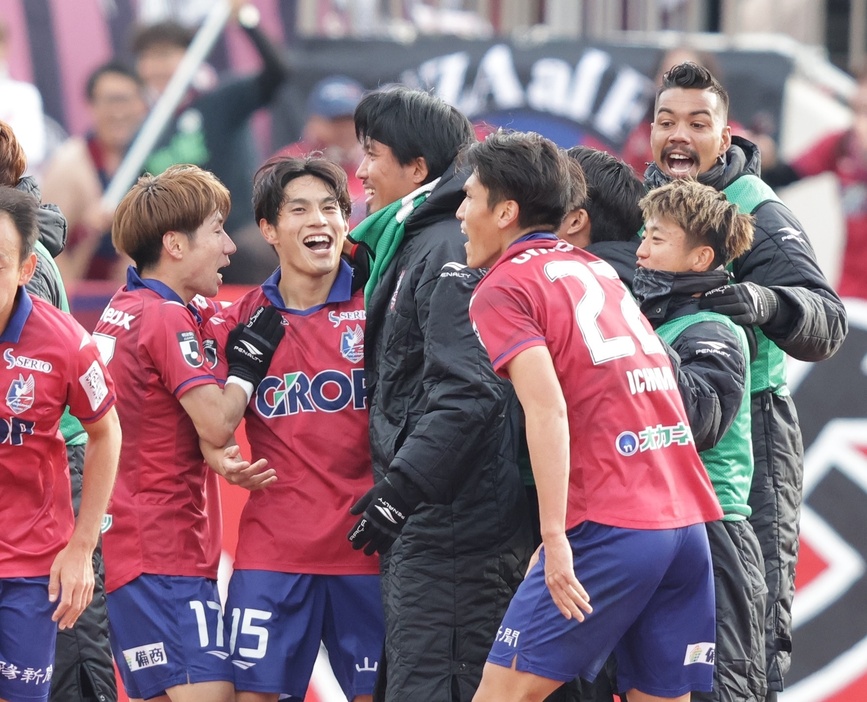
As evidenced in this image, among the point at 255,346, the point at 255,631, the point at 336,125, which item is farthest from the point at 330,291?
the point at 336,125

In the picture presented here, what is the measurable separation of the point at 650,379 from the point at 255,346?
1312mm

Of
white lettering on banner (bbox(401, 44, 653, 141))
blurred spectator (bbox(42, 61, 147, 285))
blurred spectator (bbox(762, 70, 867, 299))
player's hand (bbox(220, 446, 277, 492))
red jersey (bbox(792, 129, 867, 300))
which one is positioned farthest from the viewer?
white lettering on banner (bbox(401, 44, 653, 141))

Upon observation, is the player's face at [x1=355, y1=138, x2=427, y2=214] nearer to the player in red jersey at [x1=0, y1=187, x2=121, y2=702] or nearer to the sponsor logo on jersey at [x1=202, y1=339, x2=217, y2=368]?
the sponsor logo on jersey at [x1=202, y1=339, x2=217, y2=368]

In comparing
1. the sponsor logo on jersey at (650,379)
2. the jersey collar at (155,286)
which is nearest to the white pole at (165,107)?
the jersey collar at (155,286)

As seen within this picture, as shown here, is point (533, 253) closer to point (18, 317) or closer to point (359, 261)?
point (359, 261)

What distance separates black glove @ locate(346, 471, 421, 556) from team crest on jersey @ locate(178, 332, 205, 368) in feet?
2.37

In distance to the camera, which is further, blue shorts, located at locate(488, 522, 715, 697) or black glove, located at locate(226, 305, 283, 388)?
black glove, located at locate(226, 305, 283, 388)

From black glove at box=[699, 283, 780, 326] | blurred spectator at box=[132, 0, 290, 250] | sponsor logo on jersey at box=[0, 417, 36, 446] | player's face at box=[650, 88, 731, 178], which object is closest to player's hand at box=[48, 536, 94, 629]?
sponsor logo on jersey at box=[0, 417, 36, 446]

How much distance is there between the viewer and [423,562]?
436 cm

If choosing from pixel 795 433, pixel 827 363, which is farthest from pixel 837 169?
pixel 795 433

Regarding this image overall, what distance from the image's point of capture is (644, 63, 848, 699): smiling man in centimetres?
462

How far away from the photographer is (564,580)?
12.5ft

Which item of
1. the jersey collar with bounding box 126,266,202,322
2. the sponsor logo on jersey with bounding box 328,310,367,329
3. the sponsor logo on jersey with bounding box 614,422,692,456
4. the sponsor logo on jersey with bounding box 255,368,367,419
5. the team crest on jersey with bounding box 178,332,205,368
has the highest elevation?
the jersey collar with bounding box 126,266,202,322

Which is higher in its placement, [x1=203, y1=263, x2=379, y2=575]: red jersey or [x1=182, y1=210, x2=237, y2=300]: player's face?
[x1=182, y1=210, x2=237, y2=300]: player's face
